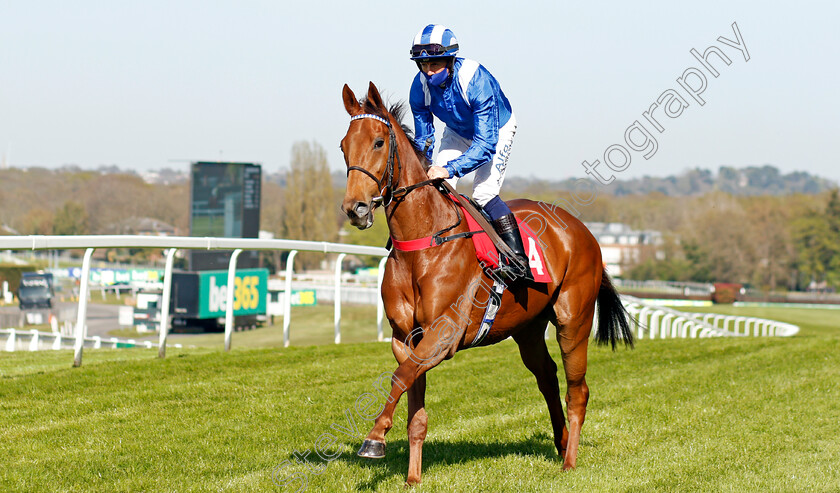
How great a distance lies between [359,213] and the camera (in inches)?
145

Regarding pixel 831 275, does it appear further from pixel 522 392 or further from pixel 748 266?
pixel 522 392

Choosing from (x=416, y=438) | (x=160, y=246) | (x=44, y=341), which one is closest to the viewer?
(x=416, y=438)

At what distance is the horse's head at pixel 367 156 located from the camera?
373 cm

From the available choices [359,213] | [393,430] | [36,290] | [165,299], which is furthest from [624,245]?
[359,213]

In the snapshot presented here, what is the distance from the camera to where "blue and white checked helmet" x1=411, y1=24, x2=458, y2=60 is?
4188 millimetres

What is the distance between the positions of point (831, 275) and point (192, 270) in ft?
274

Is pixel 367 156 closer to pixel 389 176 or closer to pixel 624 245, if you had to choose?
pixel 389 176

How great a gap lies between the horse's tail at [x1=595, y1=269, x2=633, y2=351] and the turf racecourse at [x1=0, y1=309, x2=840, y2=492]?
0.57 m

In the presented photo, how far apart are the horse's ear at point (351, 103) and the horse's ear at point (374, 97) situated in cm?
7

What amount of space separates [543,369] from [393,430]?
112 cm

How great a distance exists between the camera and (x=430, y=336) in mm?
3982

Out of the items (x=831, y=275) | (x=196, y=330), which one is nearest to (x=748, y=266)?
(x=831, y=275)

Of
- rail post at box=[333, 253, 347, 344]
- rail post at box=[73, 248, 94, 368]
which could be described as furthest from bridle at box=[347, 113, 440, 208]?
rail post at box=[333, 253, 347, 344]

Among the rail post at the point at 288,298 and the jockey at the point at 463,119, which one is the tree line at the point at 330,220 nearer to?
the rail post at the point at 288,298
